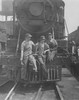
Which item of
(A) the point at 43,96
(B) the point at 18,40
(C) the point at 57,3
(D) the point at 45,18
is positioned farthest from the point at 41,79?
(C) the point at 57,3

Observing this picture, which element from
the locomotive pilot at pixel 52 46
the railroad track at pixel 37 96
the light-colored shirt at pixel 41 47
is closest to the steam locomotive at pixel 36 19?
the locomotive pilot at pixel 52 46

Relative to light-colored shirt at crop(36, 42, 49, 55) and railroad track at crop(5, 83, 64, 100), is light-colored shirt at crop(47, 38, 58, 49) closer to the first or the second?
light-colored shirt at crop(36, 42, 49, 55)

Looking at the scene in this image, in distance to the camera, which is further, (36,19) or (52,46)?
(36,19)

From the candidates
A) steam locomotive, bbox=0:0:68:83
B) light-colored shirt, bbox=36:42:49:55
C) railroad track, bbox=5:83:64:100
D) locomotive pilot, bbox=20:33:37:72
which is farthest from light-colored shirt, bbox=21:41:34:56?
railroad track, bbox=5:83:64:100

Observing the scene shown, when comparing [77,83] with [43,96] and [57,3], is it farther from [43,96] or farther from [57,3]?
[57,3]

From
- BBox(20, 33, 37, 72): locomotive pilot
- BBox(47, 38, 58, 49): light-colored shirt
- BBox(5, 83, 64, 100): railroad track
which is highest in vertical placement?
BBox(47, 38, 58, 49): light-colored shirt

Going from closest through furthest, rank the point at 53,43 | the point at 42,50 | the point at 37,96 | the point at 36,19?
the point at 37,96, the point at 42,50, the point at 53,43, the point at 36,19

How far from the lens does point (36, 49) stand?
7473mm

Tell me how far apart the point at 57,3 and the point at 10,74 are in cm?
338

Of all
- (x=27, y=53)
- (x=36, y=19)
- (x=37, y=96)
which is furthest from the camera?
(x=36, y=19)

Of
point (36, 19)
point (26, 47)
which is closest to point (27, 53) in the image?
point (26, 47)

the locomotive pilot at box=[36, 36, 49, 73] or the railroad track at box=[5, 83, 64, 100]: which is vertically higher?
the locomotive pilot at box=[36, 36, 49, 73]

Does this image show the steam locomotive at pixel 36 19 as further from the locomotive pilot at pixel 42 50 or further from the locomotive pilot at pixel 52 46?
the locomotive pilot at pixel 42 50

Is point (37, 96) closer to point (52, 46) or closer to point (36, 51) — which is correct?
point (36, 51)
